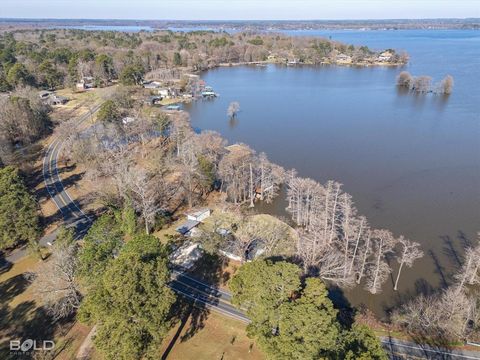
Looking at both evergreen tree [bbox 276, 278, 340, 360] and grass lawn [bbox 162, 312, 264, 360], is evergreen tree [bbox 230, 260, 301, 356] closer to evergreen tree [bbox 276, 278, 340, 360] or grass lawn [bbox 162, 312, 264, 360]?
evergreen tree [bbox 276, 278, 340, 360]

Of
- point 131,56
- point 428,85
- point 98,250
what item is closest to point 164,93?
point 131,56

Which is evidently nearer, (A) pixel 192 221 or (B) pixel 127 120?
(A) pixel 192 221

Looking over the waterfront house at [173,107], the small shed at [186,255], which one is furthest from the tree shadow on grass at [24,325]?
the waterfront house at [173,107]

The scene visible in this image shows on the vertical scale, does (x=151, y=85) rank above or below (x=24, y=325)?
above

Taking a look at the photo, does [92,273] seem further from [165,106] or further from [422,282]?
[165,106]

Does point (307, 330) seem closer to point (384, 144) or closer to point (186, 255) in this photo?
point (186, 255)
